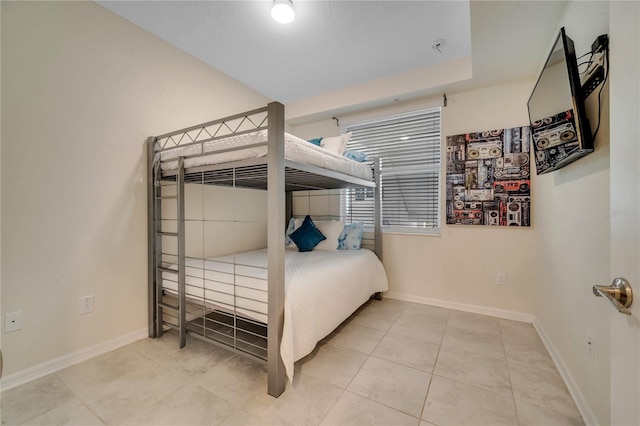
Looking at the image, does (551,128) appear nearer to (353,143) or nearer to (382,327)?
(382,327)

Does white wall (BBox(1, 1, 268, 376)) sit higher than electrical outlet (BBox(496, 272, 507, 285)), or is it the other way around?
white wall (BBox(1, 1, 268, 376))

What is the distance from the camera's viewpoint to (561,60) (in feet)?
4.42

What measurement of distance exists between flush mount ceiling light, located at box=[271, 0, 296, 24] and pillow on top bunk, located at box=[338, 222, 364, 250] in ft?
6.93

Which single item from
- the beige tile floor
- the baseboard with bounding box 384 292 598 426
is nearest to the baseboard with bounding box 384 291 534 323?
the baseboard with bounding box 384 292 598 426

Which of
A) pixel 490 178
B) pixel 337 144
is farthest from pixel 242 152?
pixel 490 178

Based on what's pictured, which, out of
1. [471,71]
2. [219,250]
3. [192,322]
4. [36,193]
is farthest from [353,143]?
[36,193]

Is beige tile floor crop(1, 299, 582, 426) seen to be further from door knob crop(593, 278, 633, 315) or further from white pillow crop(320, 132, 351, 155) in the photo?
white pillow crop(320, 132, 351, 155)

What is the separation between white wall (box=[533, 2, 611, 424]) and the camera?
1.17 m

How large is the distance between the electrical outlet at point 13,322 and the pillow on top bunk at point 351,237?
2.54m

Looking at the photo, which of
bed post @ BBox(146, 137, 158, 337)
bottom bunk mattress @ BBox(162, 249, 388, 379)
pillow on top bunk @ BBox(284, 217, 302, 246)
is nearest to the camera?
bottom bunk mattress @ BBox(162, 249, 388, 379)

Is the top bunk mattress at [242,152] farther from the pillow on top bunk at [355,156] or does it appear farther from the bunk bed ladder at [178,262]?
the pillow on top bunk at [355,156]

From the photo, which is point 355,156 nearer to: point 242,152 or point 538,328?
point 242,152

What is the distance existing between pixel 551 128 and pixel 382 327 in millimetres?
1895

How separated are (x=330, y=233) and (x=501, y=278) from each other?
5.90 feet
